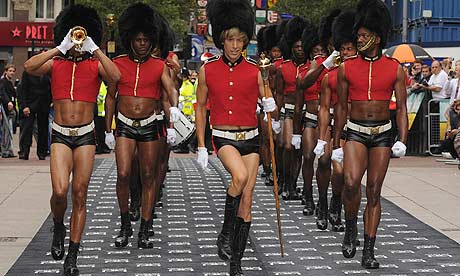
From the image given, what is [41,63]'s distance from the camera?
9.18 meters

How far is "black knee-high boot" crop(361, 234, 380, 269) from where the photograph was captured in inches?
372

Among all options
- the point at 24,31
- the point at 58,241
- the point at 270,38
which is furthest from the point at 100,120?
the point at 24,31

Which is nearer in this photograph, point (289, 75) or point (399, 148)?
point (399, 148)

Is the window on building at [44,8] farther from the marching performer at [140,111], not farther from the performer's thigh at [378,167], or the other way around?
the performer's thigh at [378,167]

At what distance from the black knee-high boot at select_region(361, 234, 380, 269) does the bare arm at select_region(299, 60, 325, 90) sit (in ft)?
10.3

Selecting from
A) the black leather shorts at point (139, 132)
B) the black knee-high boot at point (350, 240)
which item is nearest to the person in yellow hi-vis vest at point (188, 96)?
the black leather shorts at point (139, 132)

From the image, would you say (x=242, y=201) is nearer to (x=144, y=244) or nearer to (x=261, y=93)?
(x=261, y=93)

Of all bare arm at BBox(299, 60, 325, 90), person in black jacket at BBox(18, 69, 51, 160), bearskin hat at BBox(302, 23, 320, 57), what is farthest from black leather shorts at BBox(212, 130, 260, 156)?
person in black jacket at BBox(18, 69, 51, 160)

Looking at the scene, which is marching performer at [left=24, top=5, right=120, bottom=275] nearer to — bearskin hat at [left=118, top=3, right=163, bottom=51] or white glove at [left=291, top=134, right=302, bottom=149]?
bearskin hat at [left=118, top=3, right=163, bottom=51]

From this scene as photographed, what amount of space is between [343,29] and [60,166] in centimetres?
367

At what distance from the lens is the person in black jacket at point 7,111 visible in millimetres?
21647

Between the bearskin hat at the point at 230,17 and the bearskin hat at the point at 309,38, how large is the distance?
13.4 feet

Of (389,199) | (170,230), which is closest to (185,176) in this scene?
(389,199)

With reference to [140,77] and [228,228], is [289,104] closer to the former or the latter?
[140,77]
